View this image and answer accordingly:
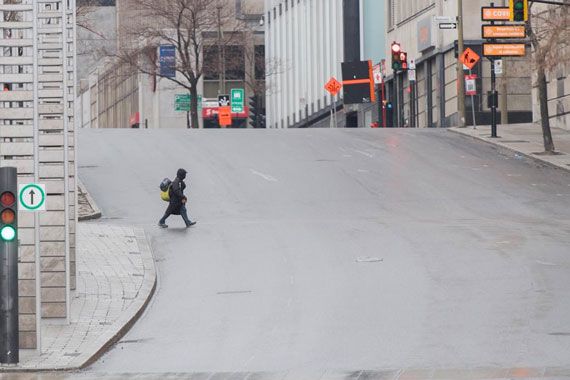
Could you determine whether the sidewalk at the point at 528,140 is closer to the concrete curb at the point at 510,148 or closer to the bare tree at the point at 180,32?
Result: the concrete curb at the point at 510,148

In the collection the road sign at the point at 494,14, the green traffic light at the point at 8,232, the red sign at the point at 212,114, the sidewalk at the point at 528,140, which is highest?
the road sign at the point at 494,14

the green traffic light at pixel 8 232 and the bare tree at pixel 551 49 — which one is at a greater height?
the bare tree at pixel 551 49

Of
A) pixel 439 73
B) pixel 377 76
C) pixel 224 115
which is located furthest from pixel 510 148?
pixel 224 115

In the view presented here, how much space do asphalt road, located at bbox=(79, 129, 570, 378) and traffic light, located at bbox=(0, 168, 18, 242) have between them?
217cm

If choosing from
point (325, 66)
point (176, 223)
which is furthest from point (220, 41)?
point (176, 223)

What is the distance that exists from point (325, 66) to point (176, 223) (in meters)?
60.1

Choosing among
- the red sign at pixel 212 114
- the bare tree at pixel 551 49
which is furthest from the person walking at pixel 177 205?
the red sign at pixel 212 114

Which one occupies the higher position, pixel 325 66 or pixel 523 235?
pixel 325 66

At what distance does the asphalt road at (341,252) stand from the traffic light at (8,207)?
217cm

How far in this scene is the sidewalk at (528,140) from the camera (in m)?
45.9

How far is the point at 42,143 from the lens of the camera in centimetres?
2427

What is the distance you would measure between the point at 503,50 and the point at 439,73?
1936 cm

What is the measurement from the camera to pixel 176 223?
3506 centimetres

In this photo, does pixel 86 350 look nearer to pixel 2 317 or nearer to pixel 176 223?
pixel 2 317
